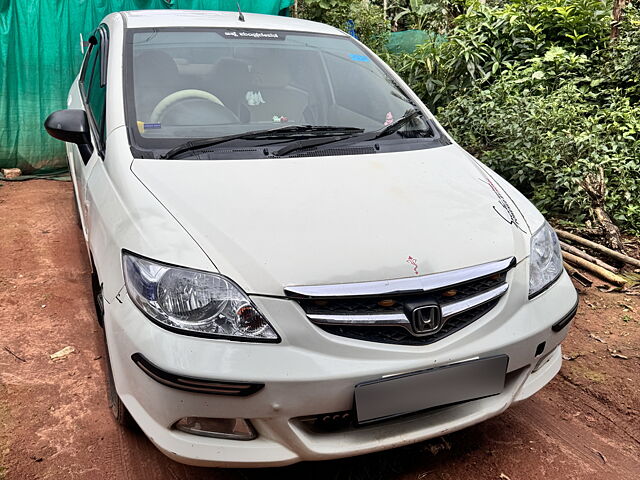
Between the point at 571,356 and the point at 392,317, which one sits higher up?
the point at 392,317

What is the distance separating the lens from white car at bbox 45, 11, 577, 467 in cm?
171

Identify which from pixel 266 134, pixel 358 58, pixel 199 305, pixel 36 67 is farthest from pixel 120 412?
pixel 36 67

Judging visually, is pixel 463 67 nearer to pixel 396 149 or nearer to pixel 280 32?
pixel 280 32

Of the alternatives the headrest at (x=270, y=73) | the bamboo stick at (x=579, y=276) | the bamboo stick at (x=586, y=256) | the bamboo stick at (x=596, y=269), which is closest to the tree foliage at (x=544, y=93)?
the bamboo stick at (x=586, y=256)

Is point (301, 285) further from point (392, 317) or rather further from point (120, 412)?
point (120, 412)

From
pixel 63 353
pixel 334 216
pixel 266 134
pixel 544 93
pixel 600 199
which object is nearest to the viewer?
pixel 334 216

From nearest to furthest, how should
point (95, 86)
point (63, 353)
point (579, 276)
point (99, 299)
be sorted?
point (99, 299)
point (63, 353)
point (95, 86)
point (579, 276)

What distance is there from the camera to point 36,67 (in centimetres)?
600

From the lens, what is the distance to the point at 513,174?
4988 mm

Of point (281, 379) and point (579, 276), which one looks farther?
point (579, 276)

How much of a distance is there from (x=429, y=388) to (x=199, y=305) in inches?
29.6

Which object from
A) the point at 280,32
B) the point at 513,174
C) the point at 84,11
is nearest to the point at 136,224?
the point at 280,32

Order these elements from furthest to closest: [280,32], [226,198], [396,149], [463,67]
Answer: [463,67] → [280,32] → [396,149] → [226,198]

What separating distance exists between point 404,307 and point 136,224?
949 millimetres
